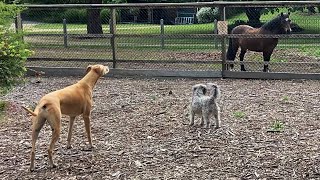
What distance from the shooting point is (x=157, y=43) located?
15320 millimetres

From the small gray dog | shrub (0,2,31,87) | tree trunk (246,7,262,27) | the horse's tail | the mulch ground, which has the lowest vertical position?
the mulch ground

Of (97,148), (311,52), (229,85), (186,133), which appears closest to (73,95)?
(97,148)

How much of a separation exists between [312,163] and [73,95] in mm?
2536

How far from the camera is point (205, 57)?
47.9ft

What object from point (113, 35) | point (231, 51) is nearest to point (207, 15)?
point (231, 51)

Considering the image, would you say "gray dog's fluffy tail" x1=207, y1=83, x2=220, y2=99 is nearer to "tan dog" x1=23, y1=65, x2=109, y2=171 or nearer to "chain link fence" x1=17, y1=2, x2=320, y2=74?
"tan dog" x1=23, y1=65, x2=109, y2=171

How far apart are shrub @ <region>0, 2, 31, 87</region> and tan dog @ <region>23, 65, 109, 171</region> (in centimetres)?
86

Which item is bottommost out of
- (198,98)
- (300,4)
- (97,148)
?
(97,148)

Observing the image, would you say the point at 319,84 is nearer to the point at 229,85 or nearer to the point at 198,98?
the point at 229,85

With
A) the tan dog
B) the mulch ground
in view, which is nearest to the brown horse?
the mulch ground

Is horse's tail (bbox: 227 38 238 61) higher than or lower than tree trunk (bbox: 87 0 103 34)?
lower

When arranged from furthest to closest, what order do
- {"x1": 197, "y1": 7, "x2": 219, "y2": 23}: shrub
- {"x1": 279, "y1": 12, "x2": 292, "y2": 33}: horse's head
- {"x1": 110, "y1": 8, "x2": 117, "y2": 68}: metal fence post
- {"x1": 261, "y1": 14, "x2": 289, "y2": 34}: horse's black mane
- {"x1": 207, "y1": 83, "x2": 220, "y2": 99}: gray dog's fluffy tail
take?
{"x1": 197, "y1": 7, "x2": 219, "y2": 23}: shrub
{"x1": 110, "y1": 8, "x2": 117, "y2": 68}: metal fence post
{"x1": 261, "y1": 14, "x2": 289, "y2": 34}: horse's black mane
{"x1": 279, "y1": 12, "x2": 292, "y2": 33}: horse's head
{"x1": 207, "y1": 83, "x2": 220, "y2": 99}: gray dog's fluffy tail

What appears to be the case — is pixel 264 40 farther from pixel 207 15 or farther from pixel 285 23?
pixel 207 15

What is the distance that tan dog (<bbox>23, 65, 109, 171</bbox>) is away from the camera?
5.14 m
